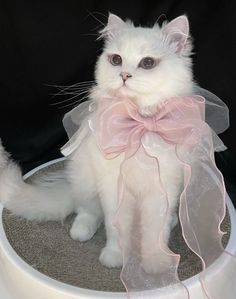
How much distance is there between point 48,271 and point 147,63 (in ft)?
1.61

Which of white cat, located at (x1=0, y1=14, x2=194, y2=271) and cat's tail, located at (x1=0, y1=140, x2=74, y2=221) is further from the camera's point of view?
Answer: cat's tail, located at (x1=0, y1=140, x2=74, y2=221)

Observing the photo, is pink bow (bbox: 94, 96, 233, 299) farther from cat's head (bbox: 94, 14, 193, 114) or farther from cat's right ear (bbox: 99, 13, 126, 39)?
cat's right ear (bbox: 99, 13, 126, 39)

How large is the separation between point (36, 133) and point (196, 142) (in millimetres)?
781

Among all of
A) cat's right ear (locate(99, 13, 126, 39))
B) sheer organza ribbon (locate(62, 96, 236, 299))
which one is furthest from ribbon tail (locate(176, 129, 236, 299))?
cat's right ear (locate(99, 13, 126, 39))

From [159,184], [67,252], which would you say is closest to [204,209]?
[159,184]

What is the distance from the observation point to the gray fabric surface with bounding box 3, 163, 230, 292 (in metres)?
1.13

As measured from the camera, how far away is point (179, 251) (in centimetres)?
121

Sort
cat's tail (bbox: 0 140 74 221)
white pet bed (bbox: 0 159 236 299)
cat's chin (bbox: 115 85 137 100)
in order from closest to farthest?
cat's chin (bbox: 115 85 137 100) < white pet bed (bbox: 0 159 236 299) < cat's tail (bbox: 0 140 74 221)

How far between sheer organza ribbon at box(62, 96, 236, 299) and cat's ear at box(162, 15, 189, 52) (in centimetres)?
11

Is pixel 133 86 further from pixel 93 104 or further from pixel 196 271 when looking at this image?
pixel 196 271

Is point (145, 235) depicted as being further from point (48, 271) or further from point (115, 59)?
point (115, 59)

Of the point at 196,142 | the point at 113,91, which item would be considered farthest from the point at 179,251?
the point at 113,91

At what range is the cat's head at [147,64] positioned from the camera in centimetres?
98

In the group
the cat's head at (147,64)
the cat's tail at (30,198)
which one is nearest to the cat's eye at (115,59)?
the cat's head at (147,64)
